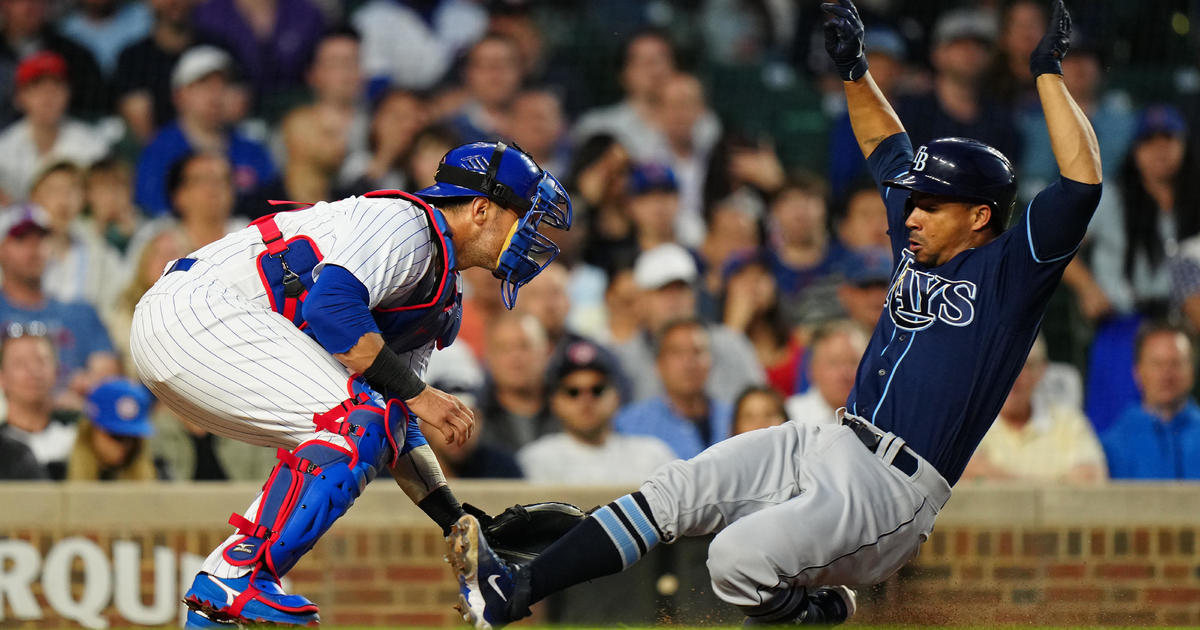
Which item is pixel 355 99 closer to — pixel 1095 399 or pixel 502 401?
pixel 502 401

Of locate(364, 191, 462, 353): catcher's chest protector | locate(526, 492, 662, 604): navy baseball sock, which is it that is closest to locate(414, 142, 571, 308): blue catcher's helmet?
locate(364, 191, 462, 353): catcher's chest protector

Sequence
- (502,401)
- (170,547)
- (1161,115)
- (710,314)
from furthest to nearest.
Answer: (1161,115)
(710,314)
(502,401)
(170,547)

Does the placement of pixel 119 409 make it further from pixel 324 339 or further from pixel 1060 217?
pixel 1060 217

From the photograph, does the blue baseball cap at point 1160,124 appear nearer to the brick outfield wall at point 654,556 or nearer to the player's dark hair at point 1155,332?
the player's dark hair at point 1155,332

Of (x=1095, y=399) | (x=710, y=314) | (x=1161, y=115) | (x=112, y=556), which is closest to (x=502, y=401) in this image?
(x=710, y=314)

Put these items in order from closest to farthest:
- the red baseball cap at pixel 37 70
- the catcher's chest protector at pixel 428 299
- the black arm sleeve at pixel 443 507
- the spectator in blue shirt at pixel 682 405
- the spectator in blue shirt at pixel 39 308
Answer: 1. the catcher's chest protector at pixel 428 299
2. the black arm sleeve at pixel 443 507
3. the spectator in blue shirt at pixel 682 405
4. the spectator in blue shirt at pixel 39 308
5. the red baseball cap at pixel 37 70

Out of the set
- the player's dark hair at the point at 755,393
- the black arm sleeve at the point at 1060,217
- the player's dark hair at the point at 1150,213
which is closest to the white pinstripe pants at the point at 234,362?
the black arm sleeve at the point at 1060,217
